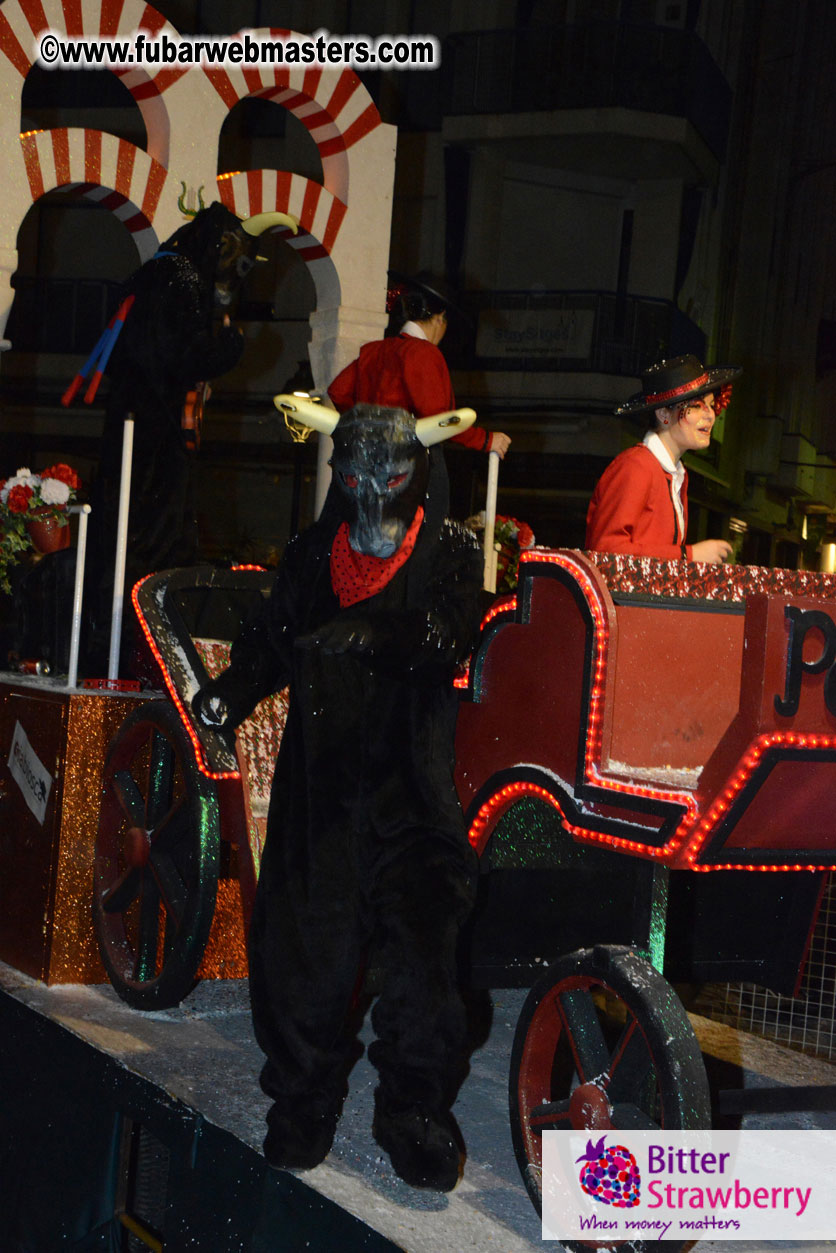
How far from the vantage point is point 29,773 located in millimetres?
4367

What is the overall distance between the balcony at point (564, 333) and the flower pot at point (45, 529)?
10920mm

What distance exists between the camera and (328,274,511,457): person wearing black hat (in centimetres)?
439

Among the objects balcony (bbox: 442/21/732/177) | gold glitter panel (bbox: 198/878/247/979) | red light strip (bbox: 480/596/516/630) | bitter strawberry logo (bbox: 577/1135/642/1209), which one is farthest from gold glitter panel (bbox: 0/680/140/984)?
balcony (bbox: 442/21/732/177)

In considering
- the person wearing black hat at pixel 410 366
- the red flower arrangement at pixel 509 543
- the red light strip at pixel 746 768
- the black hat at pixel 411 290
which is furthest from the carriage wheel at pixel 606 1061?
the black hat at pixel 411 290

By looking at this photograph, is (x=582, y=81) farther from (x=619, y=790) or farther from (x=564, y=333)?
(x=619, y=790)

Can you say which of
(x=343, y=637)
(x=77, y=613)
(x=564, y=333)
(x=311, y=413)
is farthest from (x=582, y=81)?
(x=343, y=637)

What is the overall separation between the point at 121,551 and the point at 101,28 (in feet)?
6.57

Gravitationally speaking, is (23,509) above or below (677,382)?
below

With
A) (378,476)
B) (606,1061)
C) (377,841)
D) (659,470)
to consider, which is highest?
(659,470)

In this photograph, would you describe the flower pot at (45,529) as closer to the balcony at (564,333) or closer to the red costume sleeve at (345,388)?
the red costume sleeve at (345,388)

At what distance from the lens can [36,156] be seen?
16.4 feet

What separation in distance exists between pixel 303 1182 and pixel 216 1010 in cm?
132

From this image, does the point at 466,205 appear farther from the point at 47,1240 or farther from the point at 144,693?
the point at 47,1240

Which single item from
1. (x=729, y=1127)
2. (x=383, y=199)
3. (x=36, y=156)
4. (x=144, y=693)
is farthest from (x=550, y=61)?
(x=729, y=1127)
